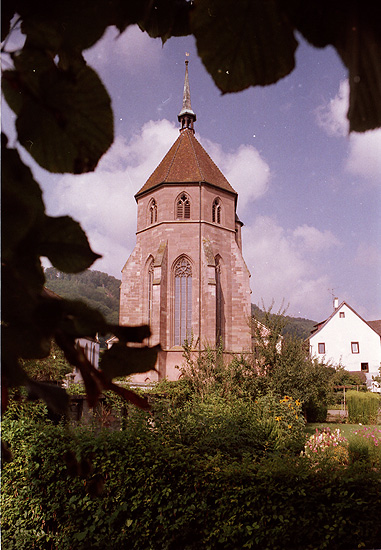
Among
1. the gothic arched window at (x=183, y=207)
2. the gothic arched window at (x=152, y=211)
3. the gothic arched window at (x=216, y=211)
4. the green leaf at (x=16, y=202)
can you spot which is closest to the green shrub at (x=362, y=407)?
the gothic arched window at (x=216, y=211)

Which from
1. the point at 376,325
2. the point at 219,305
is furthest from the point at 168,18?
the point at 376,325

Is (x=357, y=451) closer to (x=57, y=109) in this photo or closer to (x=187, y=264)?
(x=57, y=109)

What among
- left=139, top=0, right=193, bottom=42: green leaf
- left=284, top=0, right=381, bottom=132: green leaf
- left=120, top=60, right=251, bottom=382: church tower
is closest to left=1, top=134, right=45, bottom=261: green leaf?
left=284, top=0, right=381, bottom=132: green leaf

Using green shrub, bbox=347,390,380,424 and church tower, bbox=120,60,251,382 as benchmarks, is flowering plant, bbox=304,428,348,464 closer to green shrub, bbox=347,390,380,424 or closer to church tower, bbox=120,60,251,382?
church tower, bbox=120,60,251,382

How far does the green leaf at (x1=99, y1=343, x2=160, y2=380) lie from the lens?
38 cm

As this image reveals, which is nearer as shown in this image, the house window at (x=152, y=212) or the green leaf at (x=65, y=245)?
the green leaf at (x=65, y=245)

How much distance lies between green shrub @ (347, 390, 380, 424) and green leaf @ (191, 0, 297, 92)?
17238 mm

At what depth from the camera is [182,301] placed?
17250 millimetres

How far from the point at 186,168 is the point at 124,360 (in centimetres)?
1953

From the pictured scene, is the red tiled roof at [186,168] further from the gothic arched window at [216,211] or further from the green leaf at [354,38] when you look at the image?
the green leaf at [354,38]

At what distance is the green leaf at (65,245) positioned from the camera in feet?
1.24

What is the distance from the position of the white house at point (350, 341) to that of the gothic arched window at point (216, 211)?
13738mm

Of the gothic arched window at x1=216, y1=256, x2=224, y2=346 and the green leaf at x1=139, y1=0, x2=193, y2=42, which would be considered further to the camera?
the gothic arched window at x1=216, y1=256, x2=224, y2=346

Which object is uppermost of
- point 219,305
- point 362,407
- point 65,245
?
point 219,305
